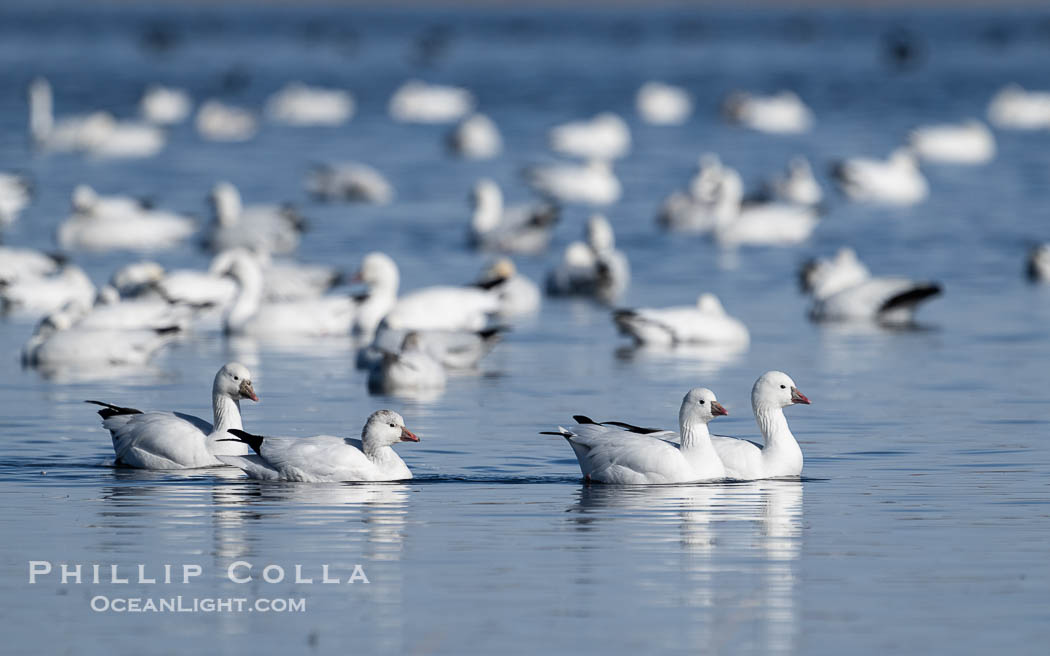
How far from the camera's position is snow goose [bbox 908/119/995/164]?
4538 cm

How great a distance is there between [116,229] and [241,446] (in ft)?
55.1

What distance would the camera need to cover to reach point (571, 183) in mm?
36656

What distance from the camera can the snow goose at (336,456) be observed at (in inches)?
511

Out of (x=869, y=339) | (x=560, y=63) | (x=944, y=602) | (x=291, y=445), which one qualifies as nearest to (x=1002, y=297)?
(x=869, y=339)

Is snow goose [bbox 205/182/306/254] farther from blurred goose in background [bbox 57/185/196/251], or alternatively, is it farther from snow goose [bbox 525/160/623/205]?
snow goose [bbox 525/160/623/205]

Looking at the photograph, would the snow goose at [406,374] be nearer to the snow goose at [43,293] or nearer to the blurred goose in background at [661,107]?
the snow goose at [43,293]

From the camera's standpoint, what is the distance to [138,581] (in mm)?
10242

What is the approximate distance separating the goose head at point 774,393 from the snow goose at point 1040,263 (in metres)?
13.2

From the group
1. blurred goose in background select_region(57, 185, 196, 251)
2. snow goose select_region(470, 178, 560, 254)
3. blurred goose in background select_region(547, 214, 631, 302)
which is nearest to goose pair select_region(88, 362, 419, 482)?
blurred goose in background select_region(547, 214, 631, 302)

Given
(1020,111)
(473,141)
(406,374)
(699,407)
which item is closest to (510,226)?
(406,374)

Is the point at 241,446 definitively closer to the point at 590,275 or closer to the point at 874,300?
the point at 874,300

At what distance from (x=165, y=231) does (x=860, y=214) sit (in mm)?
12723

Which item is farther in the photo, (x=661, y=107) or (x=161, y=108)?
(x=661, y=107)

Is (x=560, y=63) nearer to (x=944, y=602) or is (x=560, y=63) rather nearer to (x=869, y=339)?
(x=869, y=339)
